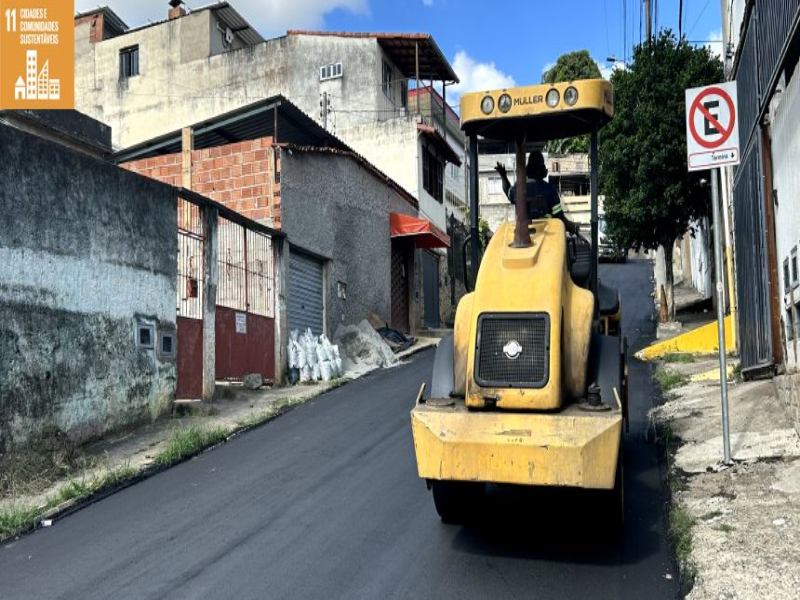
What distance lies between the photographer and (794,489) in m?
5.46

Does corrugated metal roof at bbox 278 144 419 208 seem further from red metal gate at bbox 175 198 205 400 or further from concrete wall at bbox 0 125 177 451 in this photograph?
concrete wall at bbox 0 125 177 451

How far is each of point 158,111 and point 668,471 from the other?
30.2 m

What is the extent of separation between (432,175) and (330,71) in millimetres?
5719

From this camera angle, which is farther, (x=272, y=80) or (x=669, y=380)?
(x=272, y=80)

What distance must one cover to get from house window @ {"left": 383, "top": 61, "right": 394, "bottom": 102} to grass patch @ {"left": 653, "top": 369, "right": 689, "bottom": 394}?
19974 millimetres

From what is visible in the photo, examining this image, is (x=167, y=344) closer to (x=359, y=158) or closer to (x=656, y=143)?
(x=359, y=158)

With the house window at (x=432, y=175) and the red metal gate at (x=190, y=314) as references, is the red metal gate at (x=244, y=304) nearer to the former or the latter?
the red metal gate at (x=190, y=314)

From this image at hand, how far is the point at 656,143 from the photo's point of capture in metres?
19.2

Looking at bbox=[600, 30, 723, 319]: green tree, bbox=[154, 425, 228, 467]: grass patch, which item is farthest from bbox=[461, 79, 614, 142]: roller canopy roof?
bbox=[600, 30, 723, 319]: green tree

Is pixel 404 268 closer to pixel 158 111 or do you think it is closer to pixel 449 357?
pixel 158 111

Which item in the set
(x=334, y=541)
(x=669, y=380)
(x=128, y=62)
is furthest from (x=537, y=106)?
(x=128, y=62)

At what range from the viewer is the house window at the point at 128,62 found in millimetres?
33100

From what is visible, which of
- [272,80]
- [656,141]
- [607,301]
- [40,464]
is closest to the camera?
[607,301]

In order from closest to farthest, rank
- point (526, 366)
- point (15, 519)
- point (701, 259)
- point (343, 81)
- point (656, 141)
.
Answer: point (526, 366) < point (15, 519) < point (656, 141) < point (701, 259) < point (343, 81)
